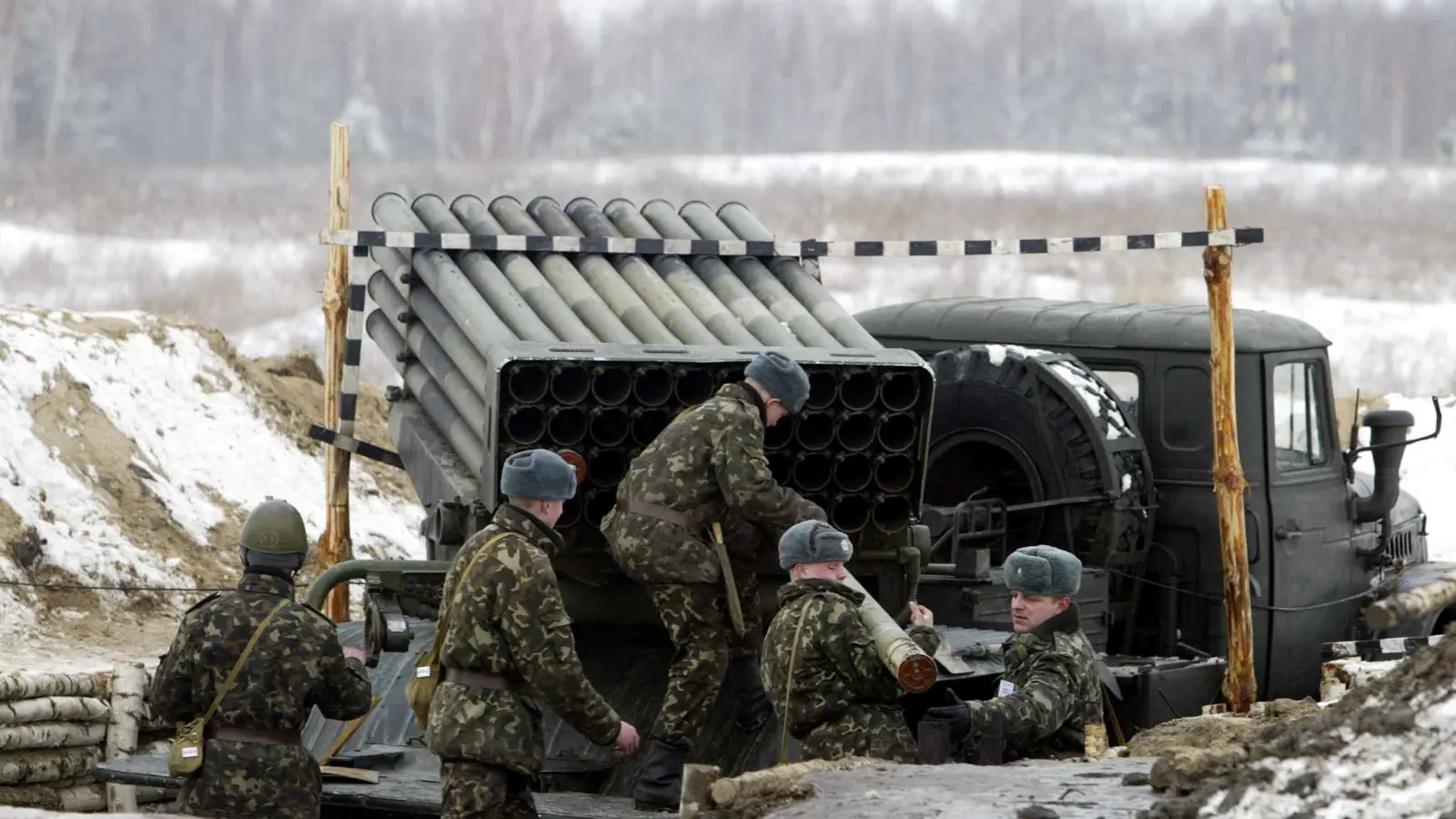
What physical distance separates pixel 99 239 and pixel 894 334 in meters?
11.5

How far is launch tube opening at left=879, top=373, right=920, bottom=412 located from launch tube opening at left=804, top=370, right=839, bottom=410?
0.65ft

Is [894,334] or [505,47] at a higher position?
[505,47]

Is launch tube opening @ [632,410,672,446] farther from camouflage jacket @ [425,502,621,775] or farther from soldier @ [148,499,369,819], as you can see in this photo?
soldier @ [148,499,369,819]

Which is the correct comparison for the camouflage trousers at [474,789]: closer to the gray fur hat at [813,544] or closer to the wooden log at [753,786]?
the wooden log at [753,786]

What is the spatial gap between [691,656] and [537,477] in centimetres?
108

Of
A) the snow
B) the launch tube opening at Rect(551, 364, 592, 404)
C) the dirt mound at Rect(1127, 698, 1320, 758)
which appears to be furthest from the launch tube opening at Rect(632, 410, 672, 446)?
the snow

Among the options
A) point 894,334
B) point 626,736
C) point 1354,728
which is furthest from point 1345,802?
point 894,334

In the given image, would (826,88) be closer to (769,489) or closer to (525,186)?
(525,186)

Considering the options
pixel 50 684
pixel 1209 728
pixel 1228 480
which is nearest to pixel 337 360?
pixel 50 684

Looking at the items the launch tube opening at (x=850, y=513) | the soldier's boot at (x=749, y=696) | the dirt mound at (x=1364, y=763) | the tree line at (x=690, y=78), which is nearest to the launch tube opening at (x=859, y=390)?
the launch tube opening at (x=850, y=513)

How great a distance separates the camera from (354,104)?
23.6 m

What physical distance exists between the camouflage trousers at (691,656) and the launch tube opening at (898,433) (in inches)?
40.1

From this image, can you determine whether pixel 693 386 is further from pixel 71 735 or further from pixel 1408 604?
pixel 1408 604

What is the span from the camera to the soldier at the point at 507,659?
5984 millimetres
